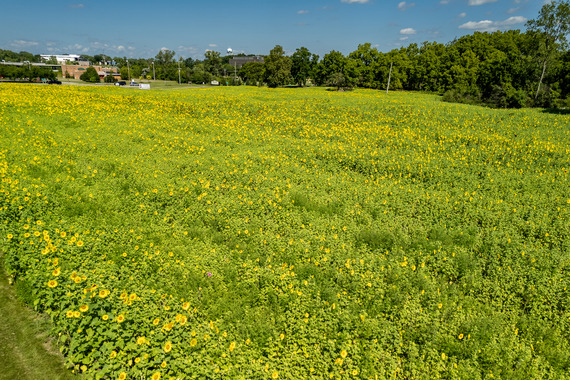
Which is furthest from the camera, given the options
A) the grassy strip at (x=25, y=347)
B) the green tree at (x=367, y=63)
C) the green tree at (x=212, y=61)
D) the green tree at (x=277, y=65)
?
the green tree at (x=212, y=61)

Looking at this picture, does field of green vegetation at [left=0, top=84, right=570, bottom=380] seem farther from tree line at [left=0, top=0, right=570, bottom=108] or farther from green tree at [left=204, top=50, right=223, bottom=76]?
green tree at [left=204, top=50, right=223, bottom=76]

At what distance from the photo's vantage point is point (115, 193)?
28.4ft

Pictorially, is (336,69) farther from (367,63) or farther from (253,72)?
(253,72)

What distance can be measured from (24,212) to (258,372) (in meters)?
6.41

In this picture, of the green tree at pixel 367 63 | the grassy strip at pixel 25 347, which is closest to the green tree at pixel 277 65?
the green tree at pixel 367 63

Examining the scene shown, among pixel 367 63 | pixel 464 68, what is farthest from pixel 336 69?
pixel 464 68

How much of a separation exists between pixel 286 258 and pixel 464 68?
71.3 metres

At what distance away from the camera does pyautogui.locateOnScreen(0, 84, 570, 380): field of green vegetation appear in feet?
14.0

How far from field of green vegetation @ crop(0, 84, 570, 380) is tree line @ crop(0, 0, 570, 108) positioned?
3155cm

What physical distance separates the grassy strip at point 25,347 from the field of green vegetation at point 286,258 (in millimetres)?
274

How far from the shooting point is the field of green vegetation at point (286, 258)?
4258 millimetres

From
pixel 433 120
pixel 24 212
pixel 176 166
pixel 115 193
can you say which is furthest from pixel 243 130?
pixel 433 120

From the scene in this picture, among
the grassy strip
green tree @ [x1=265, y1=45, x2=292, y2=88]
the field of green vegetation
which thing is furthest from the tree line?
the grassy strip

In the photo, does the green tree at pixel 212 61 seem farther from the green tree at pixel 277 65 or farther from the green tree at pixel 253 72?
the green tree at pixel 277 65
